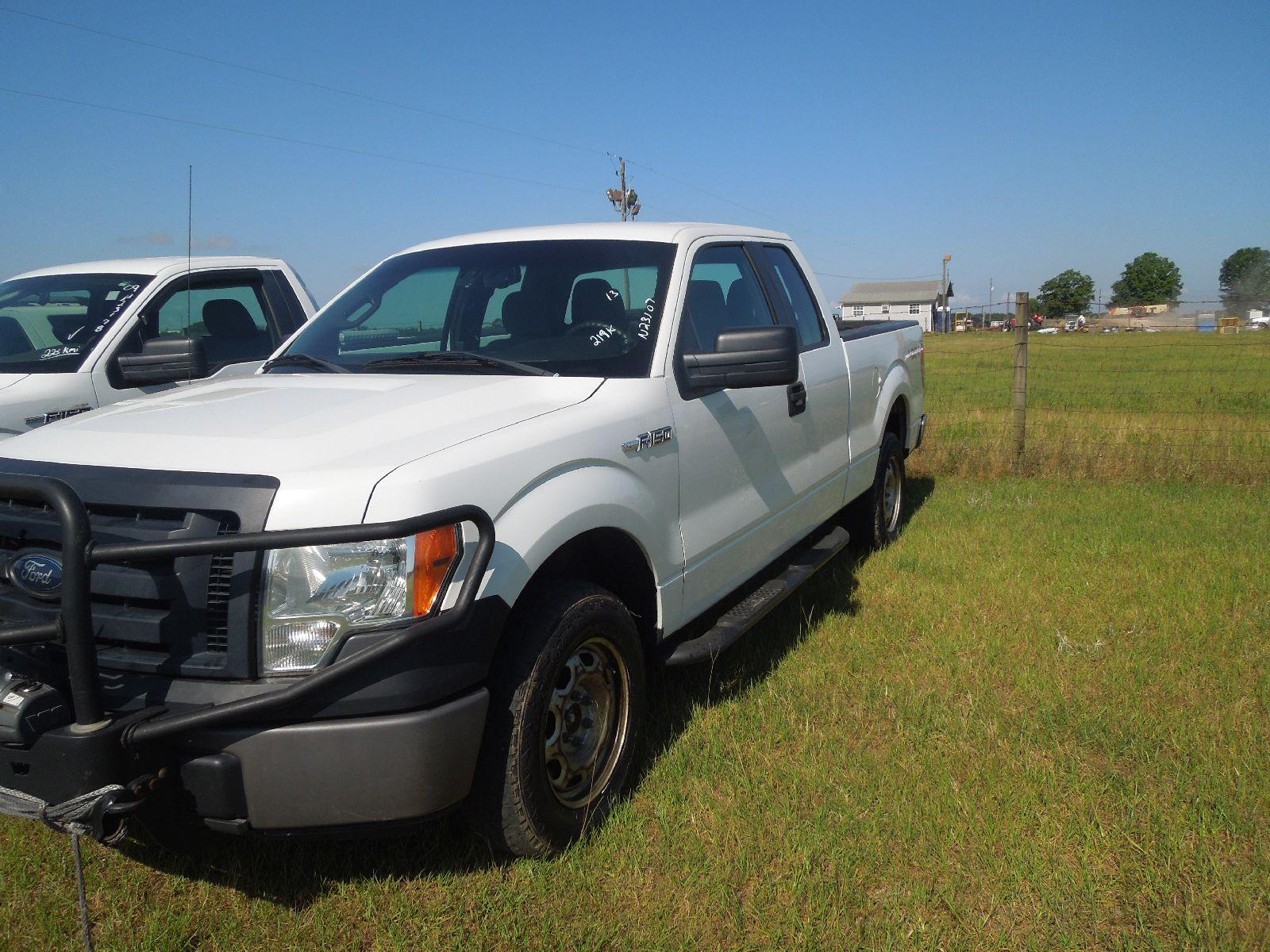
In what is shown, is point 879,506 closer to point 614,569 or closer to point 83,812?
point 614,569

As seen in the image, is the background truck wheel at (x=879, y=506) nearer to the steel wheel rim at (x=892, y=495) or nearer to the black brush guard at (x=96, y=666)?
the steel wheel rim at (x=892, y=495)

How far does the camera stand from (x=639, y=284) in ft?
12.8

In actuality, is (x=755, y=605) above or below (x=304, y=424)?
below

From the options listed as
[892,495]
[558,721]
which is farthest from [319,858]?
[892,495]

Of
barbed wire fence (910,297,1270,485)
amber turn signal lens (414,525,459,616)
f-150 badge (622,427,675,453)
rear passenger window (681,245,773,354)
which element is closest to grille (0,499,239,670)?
amber turn signal lens (414,525,459,616)

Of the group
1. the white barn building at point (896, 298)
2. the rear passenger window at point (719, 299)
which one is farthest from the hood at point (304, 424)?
the white barn building at point (896, 298)

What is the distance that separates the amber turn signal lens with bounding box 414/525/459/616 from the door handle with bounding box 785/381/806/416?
2.41m

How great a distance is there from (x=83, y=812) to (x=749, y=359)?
2371 millimetres

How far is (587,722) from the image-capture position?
3174mm

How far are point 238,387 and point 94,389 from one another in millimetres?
2967

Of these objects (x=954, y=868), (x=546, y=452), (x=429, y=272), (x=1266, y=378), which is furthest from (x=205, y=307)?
(x=1266, y=378)

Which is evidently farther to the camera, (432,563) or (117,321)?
(117,321)

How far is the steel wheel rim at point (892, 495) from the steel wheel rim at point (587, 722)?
3850mm

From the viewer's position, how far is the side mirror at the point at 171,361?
14.2ft
